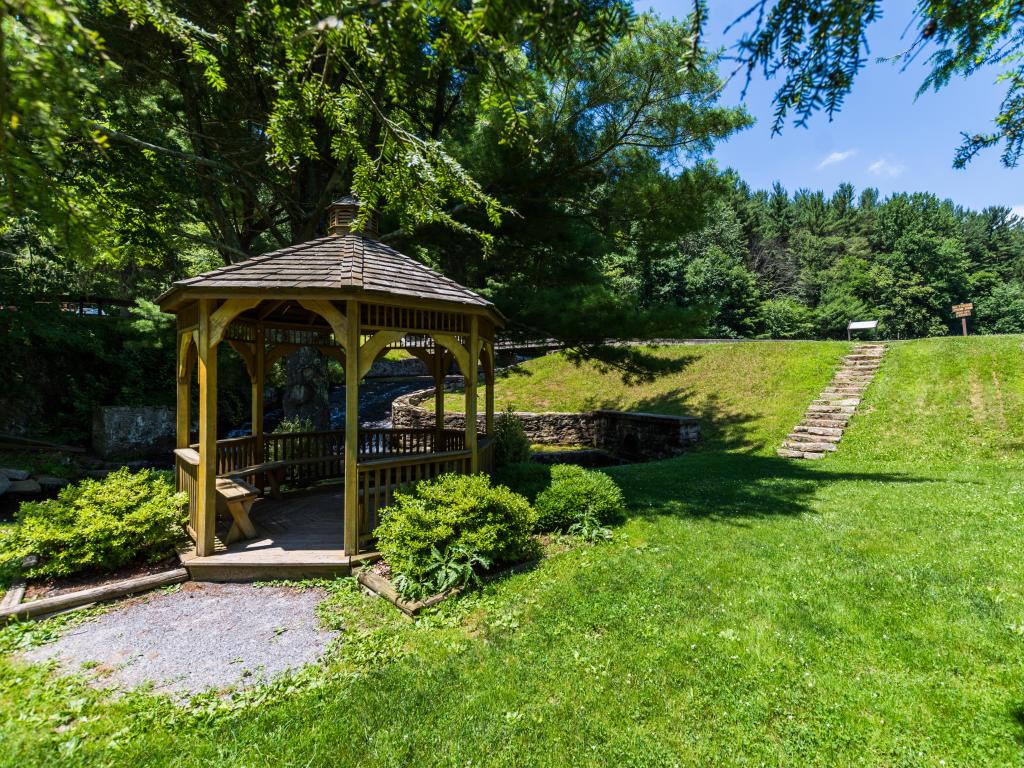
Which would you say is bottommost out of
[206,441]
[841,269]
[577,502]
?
[577,502]

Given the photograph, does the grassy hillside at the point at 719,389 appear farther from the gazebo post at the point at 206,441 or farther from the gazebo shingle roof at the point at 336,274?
the gazebo post at the point at 206,441

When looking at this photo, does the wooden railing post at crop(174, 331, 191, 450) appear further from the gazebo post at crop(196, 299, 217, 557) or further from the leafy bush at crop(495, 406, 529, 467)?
the leafy bush at crop(495, 406, 529, 467)

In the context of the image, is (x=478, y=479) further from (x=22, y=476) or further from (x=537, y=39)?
(x=22, y=476)

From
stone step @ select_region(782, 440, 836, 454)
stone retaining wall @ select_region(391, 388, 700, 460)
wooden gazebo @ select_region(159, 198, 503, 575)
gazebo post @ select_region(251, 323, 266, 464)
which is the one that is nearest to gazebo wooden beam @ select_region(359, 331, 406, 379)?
wooden gazebo @ select_region(159, 198, 503, 575)

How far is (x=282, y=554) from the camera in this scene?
5762mm

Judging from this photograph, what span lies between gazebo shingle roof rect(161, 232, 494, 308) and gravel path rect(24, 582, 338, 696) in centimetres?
342

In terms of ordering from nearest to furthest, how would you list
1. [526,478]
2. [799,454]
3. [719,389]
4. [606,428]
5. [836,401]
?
[526,478] < [799,454] < [836,401] < [606,428] < [719,389]

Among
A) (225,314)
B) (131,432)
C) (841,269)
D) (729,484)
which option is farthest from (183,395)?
(841,269)

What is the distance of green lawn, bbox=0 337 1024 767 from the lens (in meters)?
2.85

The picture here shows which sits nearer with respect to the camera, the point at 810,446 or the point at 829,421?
the point at 810,446

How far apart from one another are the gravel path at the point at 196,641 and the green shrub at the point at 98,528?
771mm

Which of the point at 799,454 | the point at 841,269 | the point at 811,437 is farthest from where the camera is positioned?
the point at 841,269

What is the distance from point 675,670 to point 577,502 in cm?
334

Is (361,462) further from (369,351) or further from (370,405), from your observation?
(370,405)
